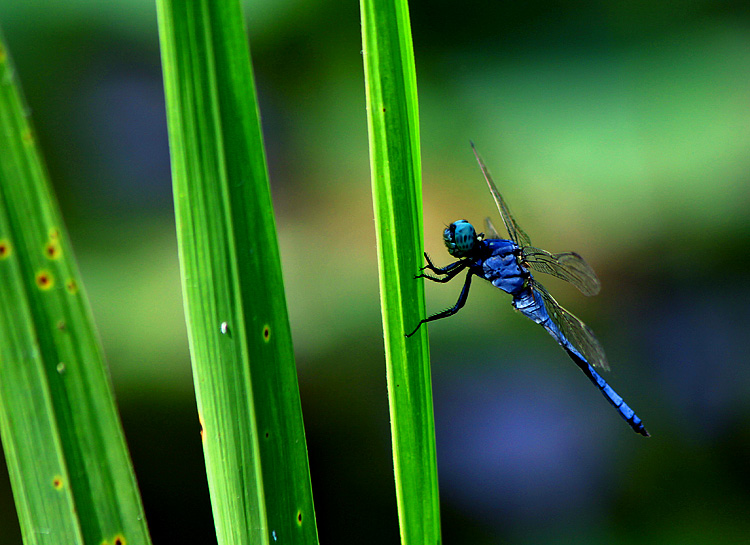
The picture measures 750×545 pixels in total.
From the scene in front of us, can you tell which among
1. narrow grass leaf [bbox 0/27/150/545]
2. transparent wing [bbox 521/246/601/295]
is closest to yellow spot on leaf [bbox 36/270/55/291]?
narrow grass leaf [bbox 0/27/150/545]

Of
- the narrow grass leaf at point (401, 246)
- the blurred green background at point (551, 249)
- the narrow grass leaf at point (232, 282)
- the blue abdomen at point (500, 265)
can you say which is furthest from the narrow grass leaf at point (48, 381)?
the blurred green background at point (551, 249)

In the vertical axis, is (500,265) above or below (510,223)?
below

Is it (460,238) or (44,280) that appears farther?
(460,238)

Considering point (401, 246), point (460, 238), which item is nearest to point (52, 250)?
point (401, 246)

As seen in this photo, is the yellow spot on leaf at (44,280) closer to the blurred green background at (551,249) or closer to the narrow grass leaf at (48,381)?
the narrow grass leaf at (48,381)

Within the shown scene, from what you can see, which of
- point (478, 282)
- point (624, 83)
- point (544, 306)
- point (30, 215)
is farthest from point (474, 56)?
point (30, 215)

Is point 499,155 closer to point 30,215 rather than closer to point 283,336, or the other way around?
point 283,336

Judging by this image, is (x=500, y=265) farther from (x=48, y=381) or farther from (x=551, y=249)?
(x=48, y=381)
